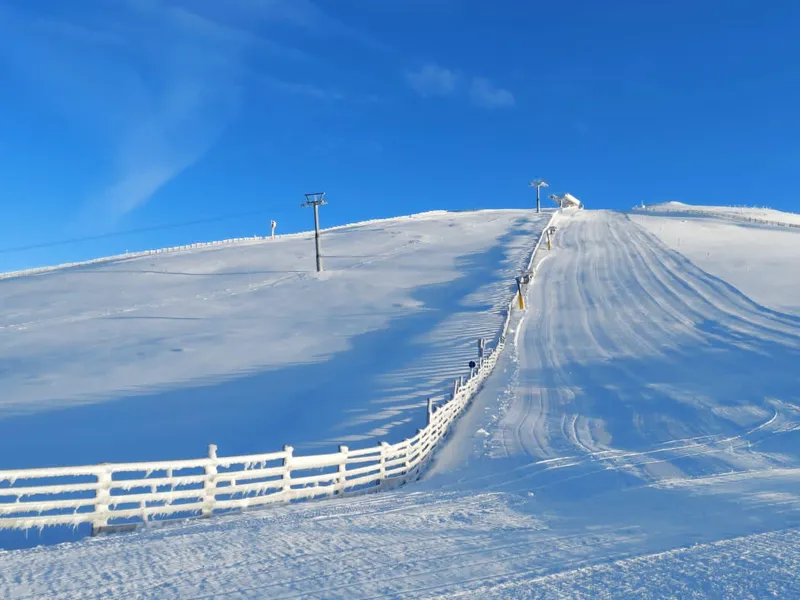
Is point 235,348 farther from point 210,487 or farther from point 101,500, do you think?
point 101,500

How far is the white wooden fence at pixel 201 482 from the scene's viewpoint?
27.5 ft

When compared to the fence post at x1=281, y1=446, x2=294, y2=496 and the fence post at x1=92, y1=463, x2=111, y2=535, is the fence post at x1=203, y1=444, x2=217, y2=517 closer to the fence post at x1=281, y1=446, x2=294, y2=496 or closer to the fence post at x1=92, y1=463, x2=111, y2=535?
the fence post at x1=281, y1=446, x2=294, y2=496

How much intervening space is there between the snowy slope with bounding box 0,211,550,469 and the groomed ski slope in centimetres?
427

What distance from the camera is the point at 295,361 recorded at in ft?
91.2

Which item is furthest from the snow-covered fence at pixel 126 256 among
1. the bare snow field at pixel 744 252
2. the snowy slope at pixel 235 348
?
the bare snow field at pixel 744 252

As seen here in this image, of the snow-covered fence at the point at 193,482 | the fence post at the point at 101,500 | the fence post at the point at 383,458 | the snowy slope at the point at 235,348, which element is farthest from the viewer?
the snowy slope at the point at 235,348

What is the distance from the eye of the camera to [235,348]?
98.9ft

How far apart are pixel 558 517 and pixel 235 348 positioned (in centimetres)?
2303

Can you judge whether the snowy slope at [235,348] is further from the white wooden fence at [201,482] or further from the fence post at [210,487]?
the fence post at [210,487]

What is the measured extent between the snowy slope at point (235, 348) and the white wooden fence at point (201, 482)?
1.75 m

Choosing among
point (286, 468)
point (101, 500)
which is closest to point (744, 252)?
point (286, 468)

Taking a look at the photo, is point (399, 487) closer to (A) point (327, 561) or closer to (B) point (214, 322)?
(A) point (327, 561)

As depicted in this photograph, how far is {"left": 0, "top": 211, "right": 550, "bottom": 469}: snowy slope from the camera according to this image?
62.4 ft

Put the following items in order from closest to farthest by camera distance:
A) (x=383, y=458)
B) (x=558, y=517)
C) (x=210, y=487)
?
(x=558, y=517), (x=210, y=487), (x=383, y=458)
